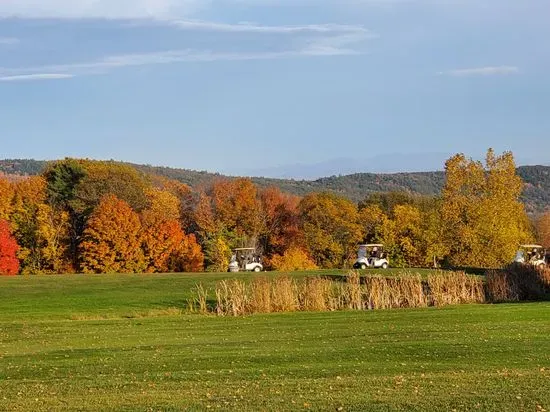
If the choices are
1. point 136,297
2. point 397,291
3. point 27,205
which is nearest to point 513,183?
point 397,291

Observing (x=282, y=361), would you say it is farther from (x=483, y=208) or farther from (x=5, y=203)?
(x=5, y=203)

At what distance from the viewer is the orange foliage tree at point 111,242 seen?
69.1 meters

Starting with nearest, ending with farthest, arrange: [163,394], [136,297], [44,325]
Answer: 1. [163,394]
2. [44,325]
3. [136,297]

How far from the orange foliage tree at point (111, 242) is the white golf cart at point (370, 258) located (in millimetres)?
19875

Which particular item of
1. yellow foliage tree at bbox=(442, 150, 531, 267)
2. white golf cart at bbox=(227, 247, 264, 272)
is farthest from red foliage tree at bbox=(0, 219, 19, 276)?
yellow foliage tree at bbox=(442, 150, 531, 267)

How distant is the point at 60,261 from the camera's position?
235 ft

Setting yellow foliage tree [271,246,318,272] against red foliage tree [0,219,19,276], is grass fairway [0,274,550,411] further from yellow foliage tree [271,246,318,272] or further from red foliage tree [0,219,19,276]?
yellow foliage tree [271,246,318,272]

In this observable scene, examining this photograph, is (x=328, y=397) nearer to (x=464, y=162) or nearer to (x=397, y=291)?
(x=397, y=291)

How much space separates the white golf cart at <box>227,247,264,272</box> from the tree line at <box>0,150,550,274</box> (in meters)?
7.55

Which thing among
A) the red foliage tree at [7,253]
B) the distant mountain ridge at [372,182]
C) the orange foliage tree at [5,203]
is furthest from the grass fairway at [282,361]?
the distant mountain ridge at [372,182]

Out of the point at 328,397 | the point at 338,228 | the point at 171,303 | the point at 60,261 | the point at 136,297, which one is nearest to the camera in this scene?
the point at 328,397

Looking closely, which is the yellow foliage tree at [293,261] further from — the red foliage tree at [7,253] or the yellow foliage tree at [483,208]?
the red foliage tree at [7,253]

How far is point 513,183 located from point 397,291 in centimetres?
2663

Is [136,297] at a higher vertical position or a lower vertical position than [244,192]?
lower
